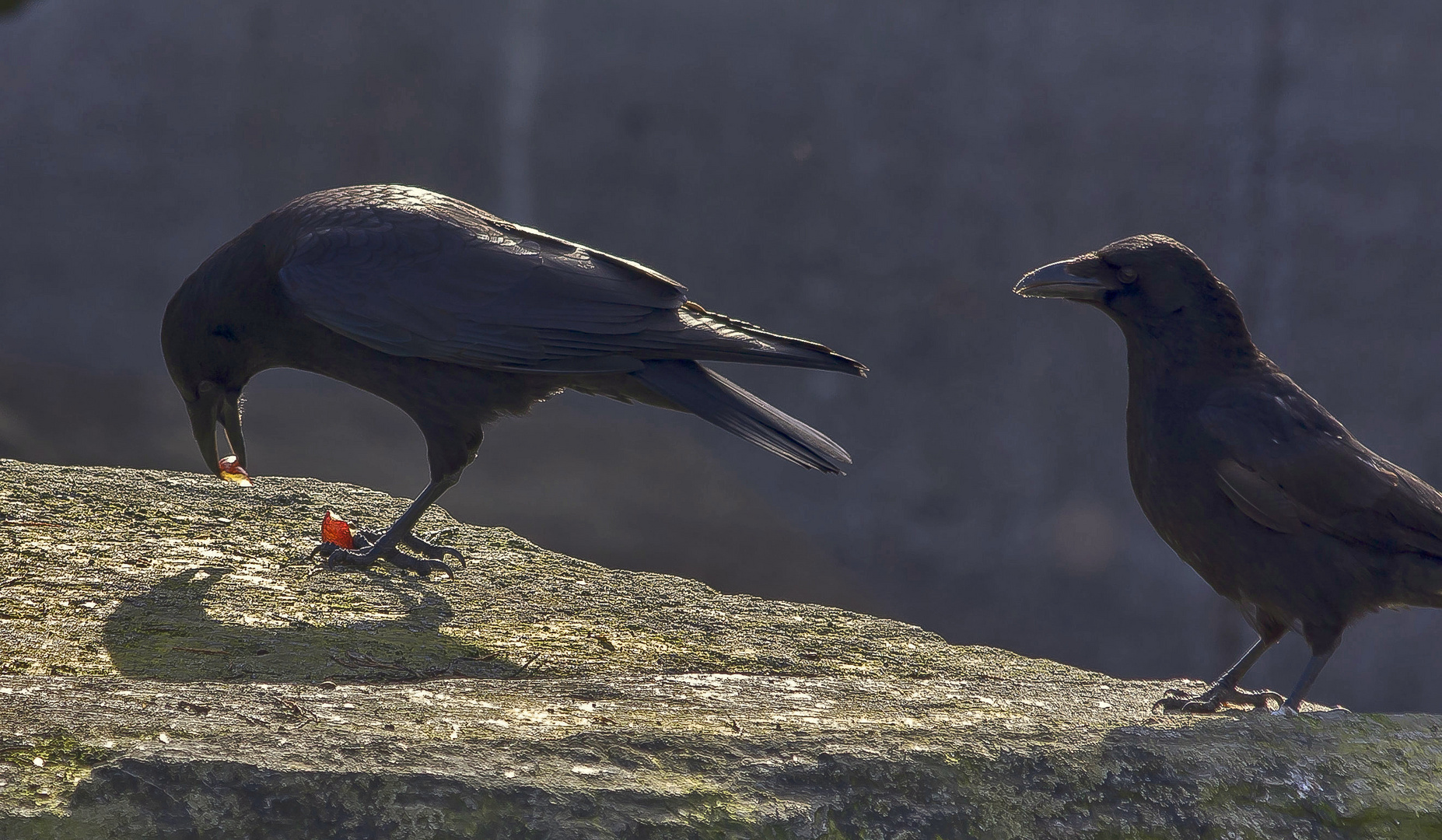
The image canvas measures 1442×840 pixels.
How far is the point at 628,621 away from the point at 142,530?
128 cm

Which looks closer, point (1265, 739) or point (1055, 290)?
point (1265, 739)

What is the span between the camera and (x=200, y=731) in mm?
1428

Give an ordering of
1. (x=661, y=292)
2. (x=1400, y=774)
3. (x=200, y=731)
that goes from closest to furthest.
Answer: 1. (x=200, y=731)
2. (x=1400, y=774)
3. (x=661, y=292)

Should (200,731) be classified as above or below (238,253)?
below

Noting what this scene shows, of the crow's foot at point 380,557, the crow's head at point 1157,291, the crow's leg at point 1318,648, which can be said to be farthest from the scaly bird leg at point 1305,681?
the crow's foot at point 380,557

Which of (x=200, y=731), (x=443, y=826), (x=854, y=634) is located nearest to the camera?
(x=443, y=826)

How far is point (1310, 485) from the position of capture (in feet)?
7.38

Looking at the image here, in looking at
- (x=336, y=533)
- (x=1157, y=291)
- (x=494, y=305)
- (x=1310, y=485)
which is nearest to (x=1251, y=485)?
(x=1310, y=485)

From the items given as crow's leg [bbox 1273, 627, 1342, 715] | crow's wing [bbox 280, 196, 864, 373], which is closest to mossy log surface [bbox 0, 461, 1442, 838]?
crow's leg [bbox 1273, 627, 1342, 715]

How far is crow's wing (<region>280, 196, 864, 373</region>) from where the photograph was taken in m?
2.92

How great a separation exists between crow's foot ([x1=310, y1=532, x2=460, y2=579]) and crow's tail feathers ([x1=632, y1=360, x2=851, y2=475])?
0.72 meters

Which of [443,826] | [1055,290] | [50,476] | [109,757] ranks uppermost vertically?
[1055,290]

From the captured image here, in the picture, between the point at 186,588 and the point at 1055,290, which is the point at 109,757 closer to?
the point at 186,588

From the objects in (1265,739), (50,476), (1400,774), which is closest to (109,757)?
(1265,739)
